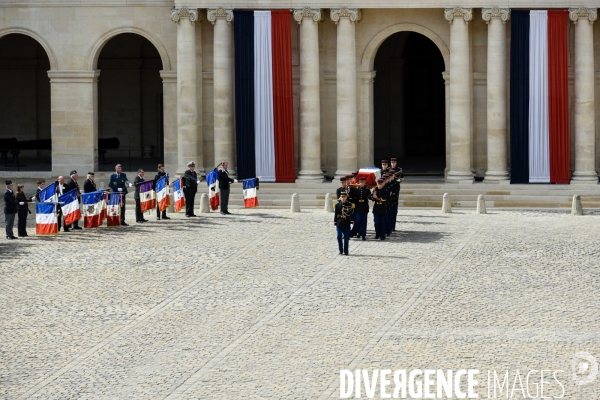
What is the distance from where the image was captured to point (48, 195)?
145ft

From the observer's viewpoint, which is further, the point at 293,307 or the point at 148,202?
the point at 148,202

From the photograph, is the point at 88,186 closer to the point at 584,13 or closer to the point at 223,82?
the point at 223,82

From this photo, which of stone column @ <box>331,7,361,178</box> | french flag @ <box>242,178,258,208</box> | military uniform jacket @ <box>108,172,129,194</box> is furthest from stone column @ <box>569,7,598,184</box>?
military uniform jacket @ <box>108,172,129,194</box>

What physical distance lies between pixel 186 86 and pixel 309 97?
4.58m

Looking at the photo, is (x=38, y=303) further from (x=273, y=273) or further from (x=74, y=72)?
(x=74, y=72)

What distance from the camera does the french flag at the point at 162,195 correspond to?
46.6 m

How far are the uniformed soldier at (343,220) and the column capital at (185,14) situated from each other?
16.3 m

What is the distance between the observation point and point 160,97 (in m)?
65.2

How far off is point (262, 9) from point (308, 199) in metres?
7.33

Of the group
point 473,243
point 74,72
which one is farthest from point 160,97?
point 473,243

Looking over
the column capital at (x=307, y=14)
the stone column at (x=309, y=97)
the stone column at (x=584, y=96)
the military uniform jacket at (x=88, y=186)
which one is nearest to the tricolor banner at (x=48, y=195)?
the military uniform jacket at (x=88, y=186)

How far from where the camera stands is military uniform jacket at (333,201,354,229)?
126ft

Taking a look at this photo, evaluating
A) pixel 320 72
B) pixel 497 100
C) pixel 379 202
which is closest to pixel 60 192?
pixel 379 202

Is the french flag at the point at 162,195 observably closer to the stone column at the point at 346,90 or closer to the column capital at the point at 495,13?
the stone column at the point at 346,90
